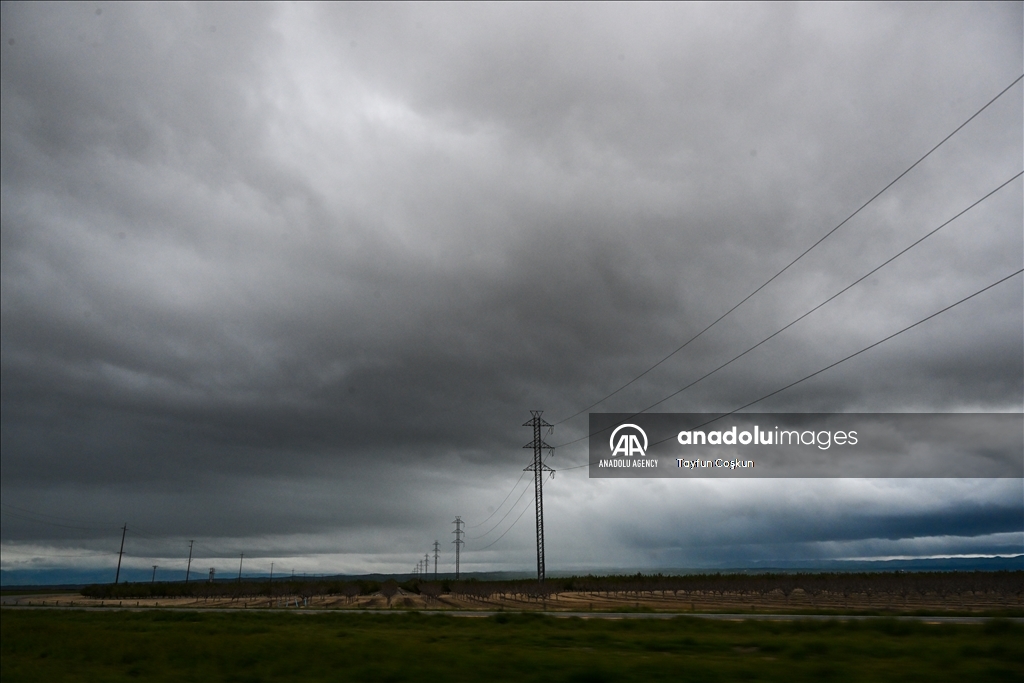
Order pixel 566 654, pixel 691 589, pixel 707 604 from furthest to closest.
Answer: pixel 691 589 < pixel 707 604 < pixel 566 654

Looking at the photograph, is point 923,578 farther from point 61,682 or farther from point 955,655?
point 61,682

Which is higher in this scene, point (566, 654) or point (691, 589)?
point (566, 654)

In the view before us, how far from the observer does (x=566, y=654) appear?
70.5 feet

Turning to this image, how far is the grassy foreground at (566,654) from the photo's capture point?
17203 millimetres

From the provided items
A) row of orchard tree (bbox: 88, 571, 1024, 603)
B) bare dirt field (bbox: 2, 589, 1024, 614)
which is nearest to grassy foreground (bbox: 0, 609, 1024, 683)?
bare dirt field (bbox: 2, 589, 1024, 614)

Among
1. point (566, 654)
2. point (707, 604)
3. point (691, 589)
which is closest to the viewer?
point (566, 654)

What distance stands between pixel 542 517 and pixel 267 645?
46.0m

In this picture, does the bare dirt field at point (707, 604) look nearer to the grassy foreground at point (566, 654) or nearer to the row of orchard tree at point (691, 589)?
the row of orchard tree at point (691, 589)

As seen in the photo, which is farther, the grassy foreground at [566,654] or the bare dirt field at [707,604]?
the bare dirt field at [707,604]

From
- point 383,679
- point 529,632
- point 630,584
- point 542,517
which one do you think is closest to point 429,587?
point 630,584

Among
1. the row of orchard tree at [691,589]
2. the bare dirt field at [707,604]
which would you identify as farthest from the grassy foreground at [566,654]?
the row of orchard tree at [691,589]

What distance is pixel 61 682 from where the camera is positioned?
935 inches

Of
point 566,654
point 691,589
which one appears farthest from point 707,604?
point 566,654

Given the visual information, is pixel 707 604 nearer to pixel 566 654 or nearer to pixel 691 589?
pixel 691 589
